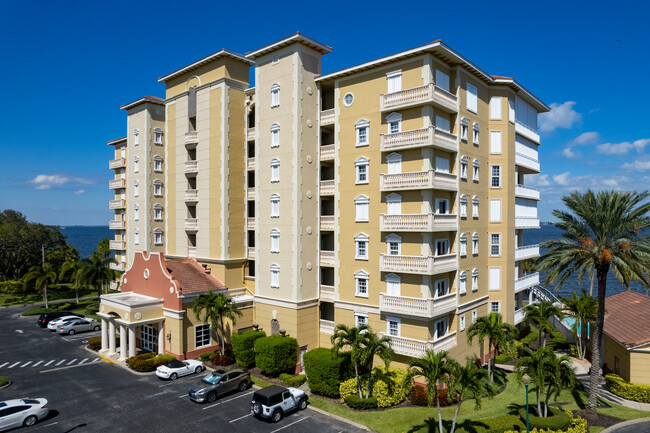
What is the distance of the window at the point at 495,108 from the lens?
4125cm

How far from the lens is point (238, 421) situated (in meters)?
27.9

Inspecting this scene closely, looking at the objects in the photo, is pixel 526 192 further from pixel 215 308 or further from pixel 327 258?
pixel 215 308

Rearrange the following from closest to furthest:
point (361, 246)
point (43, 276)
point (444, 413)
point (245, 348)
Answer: point (444, 413), point (361, 246), point (245, 348), point (43, 276)

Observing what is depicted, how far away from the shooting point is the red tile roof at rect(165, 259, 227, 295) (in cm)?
4094

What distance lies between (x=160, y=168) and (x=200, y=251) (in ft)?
63.1

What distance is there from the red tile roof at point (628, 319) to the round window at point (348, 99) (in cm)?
2602

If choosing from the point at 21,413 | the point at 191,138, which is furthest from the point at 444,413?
the point at 191,138

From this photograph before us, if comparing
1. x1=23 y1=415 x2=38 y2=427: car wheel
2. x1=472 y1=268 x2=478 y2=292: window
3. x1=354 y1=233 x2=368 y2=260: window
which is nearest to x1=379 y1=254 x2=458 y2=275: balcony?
x1=354 y1=233 x2=368 y2=260: window

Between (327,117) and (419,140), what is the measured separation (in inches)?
401

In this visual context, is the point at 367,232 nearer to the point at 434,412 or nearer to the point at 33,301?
the point at 434,412

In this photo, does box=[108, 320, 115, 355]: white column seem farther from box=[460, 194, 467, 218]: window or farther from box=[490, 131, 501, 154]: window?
box=[490, 131, 501, 154]: window

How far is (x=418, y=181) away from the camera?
32.2 metres

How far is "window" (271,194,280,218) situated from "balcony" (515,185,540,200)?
80.7 ft

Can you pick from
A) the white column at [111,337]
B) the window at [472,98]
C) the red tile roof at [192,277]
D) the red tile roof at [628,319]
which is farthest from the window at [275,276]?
the red tile roof at [628,319]
